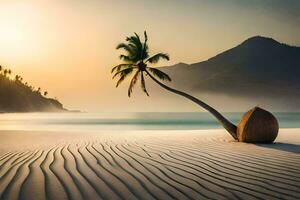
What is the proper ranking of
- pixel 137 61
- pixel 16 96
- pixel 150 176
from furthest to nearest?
pixel 16 96 < pixel 137 61 < pixel 150 176

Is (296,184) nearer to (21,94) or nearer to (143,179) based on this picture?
(143,179)

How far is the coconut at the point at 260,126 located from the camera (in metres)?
11.5

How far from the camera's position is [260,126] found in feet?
38.0

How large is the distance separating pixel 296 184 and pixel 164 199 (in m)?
2.04

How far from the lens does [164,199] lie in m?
4.38

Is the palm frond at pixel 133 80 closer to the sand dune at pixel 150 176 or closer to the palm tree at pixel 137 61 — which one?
the palm tree at pixel 137 61

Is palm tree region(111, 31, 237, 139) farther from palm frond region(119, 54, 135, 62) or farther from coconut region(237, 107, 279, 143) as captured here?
coconut region(237, 107, 279, 143)

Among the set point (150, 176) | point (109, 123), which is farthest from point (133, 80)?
point (109, 123)

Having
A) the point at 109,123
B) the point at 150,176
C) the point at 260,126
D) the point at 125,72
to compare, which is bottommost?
the point at 109,123

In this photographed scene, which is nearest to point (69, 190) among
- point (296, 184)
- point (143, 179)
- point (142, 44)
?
point (143, 179)

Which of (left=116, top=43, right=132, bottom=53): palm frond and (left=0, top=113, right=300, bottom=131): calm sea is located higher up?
(left=116, top=43, right=132, bottom=53): palm frond

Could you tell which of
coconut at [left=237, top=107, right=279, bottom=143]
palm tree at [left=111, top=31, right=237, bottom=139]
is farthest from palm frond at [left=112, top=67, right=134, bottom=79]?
coconut at [left=237, top=107, right=279, bottom=143]

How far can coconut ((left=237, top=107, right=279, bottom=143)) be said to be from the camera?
11.5 metres

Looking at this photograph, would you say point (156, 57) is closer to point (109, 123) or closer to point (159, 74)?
point (159, 74)
